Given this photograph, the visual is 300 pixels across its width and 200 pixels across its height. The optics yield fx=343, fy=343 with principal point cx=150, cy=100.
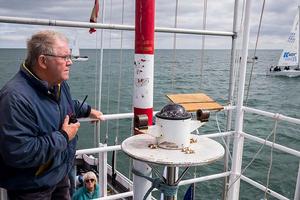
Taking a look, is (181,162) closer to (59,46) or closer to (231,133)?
(59,46)

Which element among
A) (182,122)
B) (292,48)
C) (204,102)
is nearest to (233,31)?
(204,102)

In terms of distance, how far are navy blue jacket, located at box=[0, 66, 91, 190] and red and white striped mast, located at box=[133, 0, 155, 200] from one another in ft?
1.73

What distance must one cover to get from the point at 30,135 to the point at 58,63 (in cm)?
44

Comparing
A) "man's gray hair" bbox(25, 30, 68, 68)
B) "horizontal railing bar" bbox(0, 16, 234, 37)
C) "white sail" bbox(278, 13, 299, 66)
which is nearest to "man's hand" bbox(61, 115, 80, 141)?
"man's gray hair" bbox(25, 30, 68, 68)

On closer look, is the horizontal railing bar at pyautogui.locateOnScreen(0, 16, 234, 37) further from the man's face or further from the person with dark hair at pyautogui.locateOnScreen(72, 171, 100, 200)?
the person with dark hair at pyautogui.locateOnScreen(72, 171, 100, 200)

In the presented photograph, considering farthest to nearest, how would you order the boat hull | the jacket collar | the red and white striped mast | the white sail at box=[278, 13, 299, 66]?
the boat hull
the white sail at box=[278, 13, 299, 66]
the red and white striped mast
the jacket collar

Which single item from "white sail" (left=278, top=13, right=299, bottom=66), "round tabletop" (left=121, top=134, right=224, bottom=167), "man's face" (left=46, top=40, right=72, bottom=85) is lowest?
"round tabletop" (left=121, top=134, right=224, bottom=167)

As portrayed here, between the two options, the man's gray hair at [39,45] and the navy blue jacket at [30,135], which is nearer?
the navy blue jacket at [30,135]

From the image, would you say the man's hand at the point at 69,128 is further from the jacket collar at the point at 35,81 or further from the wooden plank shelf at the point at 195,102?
the wooden plank shelf at the point at 195,102

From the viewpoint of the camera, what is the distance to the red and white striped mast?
7.22 ft

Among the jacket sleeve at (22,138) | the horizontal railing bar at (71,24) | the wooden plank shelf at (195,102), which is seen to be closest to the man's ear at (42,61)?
the jacket sleeve at (22,138)

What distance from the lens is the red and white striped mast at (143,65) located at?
2.20m

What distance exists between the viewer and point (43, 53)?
190 cm

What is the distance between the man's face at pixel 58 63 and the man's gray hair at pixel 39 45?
0.03 metres
